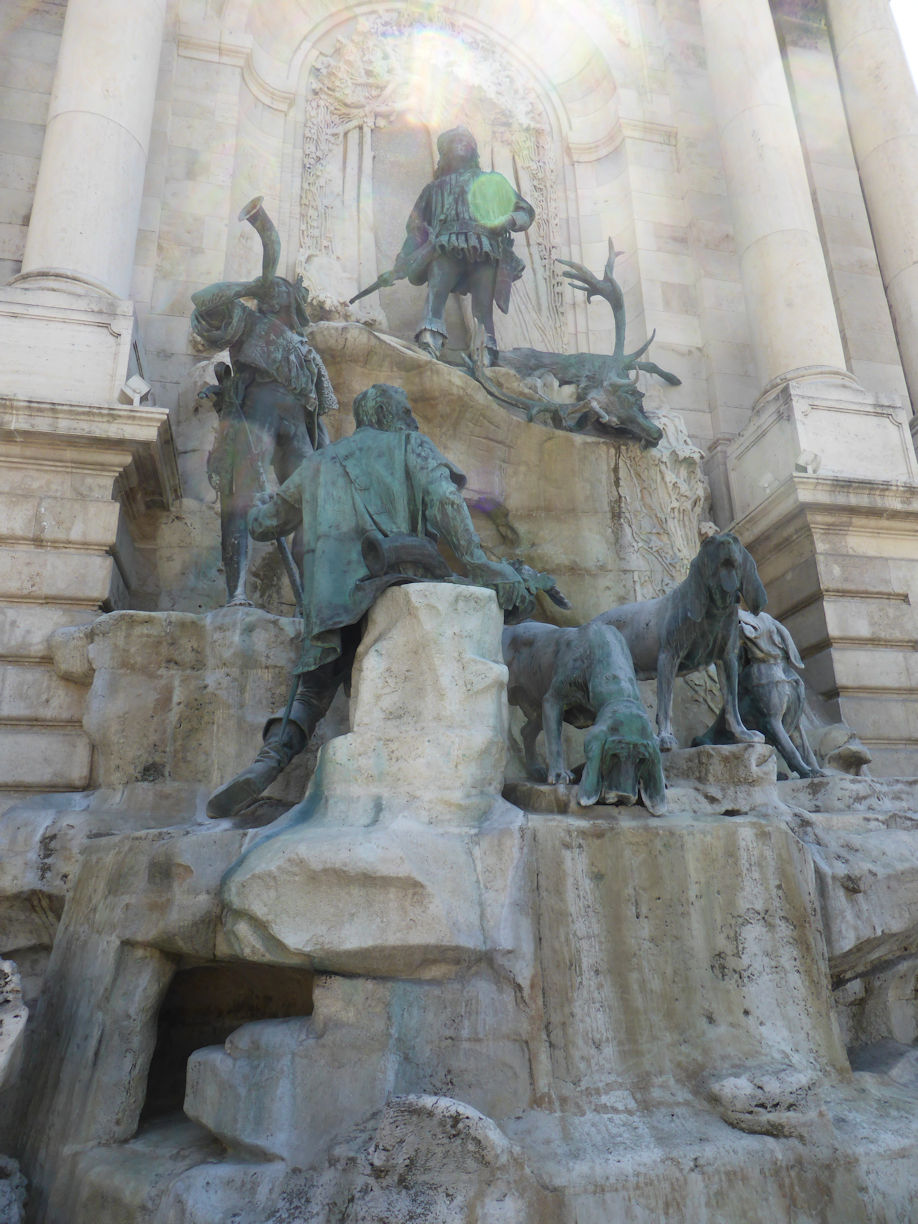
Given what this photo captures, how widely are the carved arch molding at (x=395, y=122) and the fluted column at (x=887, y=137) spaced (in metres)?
3.98

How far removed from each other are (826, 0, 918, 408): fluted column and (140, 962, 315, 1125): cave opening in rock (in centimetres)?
994

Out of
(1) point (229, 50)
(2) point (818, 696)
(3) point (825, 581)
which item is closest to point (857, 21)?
(1) point (229, 50)

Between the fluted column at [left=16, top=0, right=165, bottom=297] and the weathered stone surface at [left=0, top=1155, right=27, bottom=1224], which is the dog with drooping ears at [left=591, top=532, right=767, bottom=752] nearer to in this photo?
the weathered stone surface at [left=0, top=1155, right=27, bottom=1224]

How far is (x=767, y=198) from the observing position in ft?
34.2

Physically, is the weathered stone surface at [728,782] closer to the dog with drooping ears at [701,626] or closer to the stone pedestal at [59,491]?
the dog with drooping ears at [701,626]

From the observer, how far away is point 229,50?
10695mm

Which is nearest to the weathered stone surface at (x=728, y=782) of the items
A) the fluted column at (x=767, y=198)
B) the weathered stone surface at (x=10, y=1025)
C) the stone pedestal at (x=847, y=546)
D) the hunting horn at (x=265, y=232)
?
the weathered stone surface at (x=10, y=1025)

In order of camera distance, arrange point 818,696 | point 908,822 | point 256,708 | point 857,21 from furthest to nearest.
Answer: point 857,21 → point 818,696 → point 256,708 → point 908,822

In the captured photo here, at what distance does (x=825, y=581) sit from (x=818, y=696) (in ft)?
3.27

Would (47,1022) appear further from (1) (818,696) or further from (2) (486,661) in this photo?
(1) (818,696)

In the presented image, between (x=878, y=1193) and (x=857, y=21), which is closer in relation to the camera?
(x=878, y=1193)

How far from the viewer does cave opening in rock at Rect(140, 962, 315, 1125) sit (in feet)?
12.8

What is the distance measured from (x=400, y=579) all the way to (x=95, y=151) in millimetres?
6266

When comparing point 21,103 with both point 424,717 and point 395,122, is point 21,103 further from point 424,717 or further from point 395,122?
point 424,717
